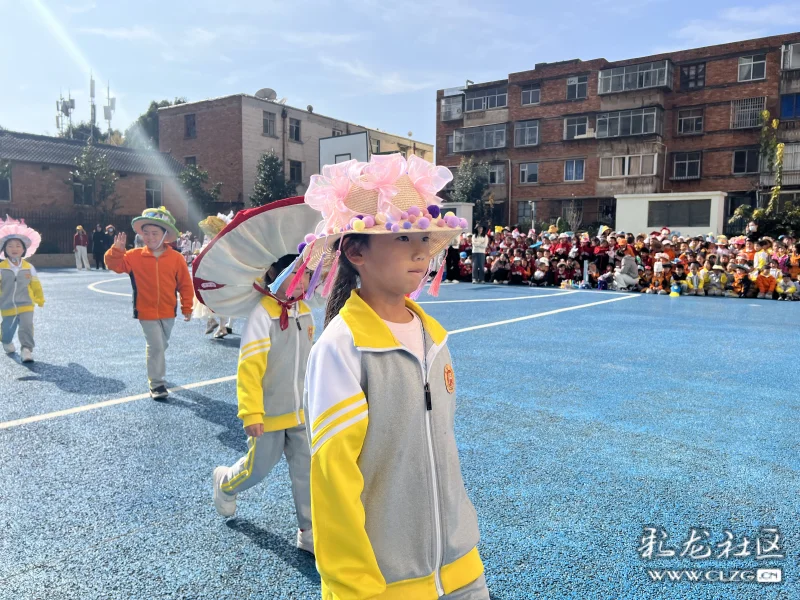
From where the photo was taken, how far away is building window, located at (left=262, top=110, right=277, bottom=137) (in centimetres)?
4034

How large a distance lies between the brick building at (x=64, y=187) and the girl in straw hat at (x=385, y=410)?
1217 inches

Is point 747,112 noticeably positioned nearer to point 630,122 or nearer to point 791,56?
point 791,56

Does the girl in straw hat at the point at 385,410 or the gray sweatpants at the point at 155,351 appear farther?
the gray sweatpants at the point at 155,351

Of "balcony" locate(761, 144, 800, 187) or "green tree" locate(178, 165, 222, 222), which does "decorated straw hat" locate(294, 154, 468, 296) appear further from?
"balcony" locate(761, 144, 800, 187)

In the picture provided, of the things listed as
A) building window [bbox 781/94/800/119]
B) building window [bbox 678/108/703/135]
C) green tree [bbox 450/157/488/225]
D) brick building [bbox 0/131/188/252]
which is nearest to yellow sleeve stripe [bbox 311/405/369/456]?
brick building [bbox 0/131/188/252]

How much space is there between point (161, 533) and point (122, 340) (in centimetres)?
646

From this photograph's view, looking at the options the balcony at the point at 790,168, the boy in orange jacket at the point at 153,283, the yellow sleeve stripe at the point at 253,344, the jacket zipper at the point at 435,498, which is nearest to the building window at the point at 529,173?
the balcony at the point at 790,168

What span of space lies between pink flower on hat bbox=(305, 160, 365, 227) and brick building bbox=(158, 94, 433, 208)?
36.9m

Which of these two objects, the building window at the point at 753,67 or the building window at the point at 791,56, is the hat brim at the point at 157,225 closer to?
the building window at the point at 791,56

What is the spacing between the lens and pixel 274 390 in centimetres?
315

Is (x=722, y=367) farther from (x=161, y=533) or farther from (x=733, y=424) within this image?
(x=161, y=533)

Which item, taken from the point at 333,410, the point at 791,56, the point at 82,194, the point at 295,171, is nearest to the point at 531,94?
the point at 791,56

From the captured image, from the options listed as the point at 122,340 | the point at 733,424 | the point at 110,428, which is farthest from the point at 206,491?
the point at 122,340

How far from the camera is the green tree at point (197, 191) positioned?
36062 mm
